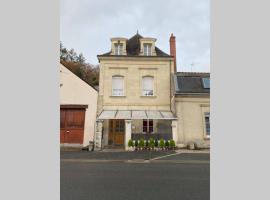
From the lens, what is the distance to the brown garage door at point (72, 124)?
1683 cm

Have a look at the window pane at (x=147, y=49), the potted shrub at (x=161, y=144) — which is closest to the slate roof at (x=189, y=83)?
the window pane at (x=147, y=49)

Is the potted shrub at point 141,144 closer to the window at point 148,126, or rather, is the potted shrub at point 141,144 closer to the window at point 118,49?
the window at point 148,126

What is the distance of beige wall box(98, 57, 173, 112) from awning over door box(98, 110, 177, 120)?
0.46m

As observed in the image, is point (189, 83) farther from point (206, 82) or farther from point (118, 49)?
point (118, 49)

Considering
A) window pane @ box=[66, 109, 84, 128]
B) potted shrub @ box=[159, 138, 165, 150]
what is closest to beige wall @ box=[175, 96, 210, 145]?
potted shrub @ box=[159, 138, 165, 150]

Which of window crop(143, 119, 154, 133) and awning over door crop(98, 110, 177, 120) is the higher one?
awning over door crop(98, 110, 177, 120)

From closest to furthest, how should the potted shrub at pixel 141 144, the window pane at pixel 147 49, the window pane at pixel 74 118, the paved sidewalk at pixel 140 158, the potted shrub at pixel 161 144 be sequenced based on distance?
1. the paved sidewalk at pixel 140 158
2. the potted shrub at pixel 141 144
3. the potted shrub at pixel 161 144
4. the window pane at pixel 74 118
5. the window pane at pixel 147 49

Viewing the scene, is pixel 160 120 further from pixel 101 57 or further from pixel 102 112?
pixel 101 57

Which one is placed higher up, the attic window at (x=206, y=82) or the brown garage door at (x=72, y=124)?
the attic window at (x=206, y=82)

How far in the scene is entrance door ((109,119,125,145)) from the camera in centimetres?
1779

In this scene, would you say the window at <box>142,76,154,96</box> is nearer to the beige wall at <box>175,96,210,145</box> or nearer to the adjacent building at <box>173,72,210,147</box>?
the adjacent building at <box>173,72,210,147</box>

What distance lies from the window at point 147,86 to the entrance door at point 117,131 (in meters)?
2.63

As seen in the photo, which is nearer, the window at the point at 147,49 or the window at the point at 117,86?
the window at the point at 117,86

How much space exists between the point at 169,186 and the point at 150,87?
42.0 ft
